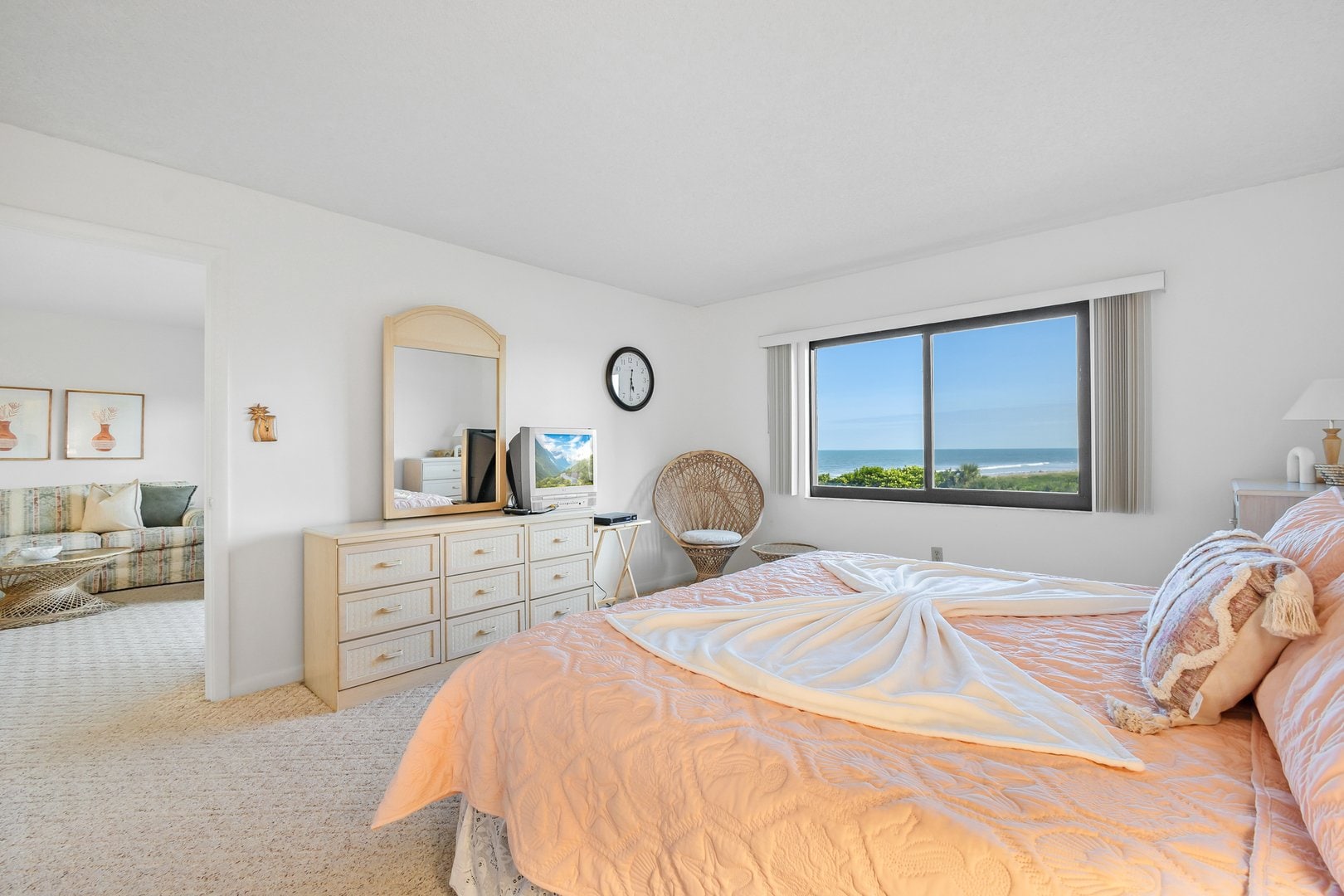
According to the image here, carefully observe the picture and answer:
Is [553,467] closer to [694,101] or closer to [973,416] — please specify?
[694,101]

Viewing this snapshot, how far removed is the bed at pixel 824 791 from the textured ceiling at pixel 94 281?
12.2 feet

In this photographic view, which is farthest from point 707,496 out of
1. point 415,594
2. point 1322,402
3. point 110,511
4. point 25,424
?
point 25,424

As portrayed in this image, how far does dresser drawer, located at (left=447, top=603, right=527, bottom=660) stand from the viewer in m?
3.12

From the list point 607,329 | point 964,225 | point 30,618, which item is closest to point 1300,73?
point 964,225

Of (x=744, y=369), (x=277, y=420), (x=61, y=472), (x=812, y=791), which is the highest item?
(x=744, y=369)

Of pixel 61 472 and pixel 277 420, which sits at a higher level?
pixel 277 420

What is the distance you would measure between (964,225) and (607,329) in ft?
8.24

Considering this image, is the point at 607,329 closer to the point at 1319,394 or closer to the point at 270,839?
the point at 270,839

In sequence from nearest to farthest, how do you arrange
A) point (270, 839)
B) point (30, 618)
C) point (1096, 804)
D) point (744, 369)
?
point (1096, 804)
point (270, 839)
point (30, 618)
point (744, 369)

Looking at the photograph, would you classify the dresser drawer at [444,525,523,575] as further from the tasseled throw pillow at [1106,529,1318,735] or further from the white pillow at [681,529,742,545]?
the tasseled throw pillow at [1106,529,1318,735]

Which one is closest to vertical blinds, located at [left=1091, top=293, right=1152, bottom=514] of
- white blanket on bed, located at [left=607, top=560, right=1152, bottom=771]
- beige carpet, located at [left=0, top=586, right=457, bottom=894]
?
white blanket on bed, located at [left=607, top=560, right=1152, bottom=771]

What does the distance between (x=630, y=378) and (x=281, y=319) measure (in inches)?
94.6

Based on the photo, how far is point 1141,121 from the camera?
2.33 meters

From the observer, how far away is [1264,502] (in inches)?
92.8
